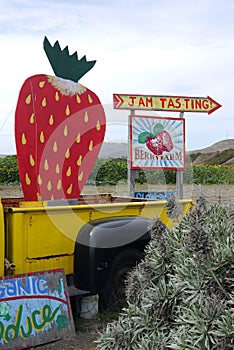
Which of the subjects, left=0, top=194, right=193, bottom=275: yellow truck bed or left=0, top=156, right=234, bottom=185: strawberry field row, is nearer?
left=0, top=194, right=193, bottom=275: yellow truck bed

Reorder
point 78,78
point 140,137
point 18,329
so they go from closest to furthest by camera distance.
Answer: point 18,329 < point 78,78 < point 140,137

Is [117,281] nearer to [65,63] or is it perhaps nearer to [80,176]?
[80,176]

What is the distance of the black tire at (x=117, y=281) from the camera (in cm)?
570

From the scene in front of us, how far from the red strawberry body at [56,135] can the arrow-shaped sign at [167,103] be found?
4522 millimetres

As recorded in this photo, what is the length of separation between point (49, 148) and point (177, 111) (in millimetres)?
6485

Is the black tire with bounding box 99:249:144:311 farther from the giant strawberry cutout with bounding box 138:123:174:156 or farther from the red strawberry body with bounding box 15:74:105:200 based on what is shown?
the giant strawberry cutout with bounding box 138:123:174:156

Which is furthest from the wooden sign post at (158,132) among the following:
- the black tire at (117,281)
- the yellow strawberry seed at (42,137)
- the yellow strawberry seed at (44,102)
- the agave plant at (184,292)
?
the agave plant at (184,292)

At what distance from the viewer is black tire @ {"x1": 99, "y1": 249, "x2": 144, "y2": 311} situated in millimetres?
5703

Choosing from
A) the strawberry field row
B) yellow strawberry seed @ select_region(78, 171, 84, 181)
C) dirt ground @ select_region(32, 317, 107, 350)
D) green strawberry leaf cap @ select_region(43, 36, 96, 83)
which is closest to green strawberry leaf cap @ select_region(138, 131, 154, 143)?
green strawberry leaf cap @ select_region(43, 36, 96, 83)

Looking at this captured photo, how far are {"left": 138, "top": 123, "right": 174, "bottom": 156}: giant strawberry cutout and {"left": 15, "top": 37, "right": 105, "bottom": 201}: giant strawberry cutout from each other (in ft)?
16.0

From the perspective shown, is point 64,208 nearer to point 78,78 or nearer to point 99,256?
point 99,256

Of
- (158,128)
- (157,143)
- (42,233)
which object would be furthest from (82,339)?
(158,128)

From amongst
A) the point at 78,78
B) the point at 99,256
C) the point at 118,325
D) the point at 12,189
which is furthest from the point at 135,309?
the point at 12,189

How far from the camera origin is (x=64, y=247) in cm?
547
